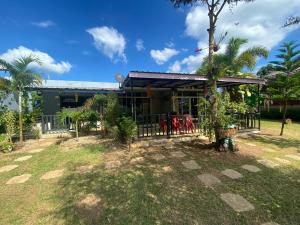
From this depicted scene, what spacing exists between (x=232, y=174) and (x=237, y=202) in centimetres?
128

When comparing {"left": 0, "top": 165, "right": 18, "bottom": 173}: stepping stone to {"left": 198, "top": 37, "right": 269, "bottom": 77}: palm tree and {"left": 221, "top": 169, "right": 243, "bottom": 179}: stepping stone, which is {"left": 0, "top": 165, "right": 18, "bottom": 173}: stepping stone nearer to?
{"left": 221, "top": 169, "right": 243, "bottom": 179}: stepping stone

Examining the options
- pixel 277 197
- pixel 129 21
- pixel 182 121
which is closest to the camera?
pixel 277 197

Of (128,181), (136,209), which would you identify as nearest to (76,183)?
(128,181)

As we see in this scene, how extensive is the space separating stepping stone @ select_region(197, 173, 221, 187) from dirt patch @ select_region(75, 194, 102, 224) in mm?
2304

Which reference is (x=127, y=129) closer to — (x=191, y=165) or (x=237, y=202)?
(x=191, y=165)

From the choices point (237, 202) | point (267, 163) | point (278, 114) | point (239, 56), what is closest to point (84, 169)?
point (237, 202)

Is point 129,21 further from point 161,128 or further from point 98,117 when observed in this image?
point 161,128

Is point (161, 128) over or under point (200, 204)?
over

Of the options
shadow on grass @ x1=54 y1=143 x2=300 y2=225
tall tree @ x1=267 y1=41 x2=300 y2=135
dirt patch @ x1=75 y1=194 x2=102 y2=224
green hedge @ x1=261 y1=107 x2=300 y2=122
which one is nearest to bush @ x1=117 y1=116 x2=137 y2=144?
shadow on grass @ x1=54 y1=143 x2=300 y2=225

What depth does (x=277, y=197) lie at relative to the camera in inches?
141

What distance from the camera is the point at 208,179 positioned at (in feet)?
14.3

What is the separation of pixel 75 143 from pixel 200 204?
20.7 ft

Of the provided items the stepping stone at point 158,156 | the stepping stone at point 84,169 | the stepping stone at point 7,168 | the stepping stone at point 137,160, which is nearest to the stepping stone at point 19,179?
the stepping stone at point 7,168

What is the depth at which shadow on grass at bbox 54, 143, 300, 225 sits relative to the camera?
118 inches
